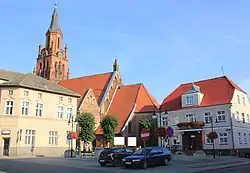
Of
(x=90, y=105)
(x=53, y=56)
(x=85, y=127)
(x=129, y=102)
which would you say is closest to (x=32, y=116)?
(x=85, y=127)

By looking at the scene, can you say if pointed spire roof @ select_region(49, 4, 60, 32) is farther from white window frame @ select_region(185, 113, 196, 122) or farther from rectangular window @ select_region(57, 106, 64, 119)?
white window frame @ select_region(185, 113, 196, 122)

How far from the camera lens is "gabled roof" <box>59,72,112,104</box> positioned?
62.8 metres

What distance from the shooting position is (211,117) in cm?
4488

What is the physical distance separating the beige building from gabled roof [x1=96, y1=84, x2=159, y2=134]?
1181cm

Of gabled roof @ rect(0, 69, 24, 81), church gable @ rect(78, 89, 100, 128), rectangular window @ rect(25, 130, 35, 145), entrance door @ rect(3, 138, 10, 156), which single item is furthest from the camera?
church gable @ rect(78, 89, 100, 128)

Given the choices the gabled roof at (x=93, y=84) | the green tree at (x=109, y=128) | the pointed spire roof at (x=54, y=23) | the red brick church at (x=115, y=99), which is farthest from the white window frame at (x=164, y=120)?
the pointed spire roof at (x=54, y=23)

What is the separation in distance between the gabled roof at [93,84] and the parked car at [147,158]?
1462 inches

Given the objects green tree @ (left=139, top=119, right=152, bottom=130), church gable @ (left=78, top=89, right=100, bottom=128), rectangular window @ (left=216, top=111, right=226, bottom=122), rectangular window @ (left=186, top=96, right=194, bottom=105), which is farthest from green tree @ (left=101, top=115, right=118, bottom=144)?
rectangular window @ (left=216, top=111, right=226, bottom=122)

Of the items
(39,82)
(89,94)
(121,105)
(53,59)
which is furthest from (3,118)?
(53,59)

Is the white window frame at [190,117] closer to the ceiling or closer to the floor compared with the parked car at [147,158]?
closer to the ceiling

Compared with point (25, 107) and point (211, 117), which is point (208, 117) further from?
point (25, 107)

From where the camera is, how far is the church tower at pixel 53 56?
8156 centimetres

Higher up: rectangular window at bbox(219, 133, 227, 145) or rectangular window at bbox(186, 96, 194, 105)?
rectangular window at bbox(186, 96, 194, 105)

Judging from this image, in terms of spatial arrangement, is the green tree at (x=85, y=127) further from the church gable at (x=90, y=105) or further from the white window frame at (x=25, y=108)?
the white window frame at (x=25, y=108)
